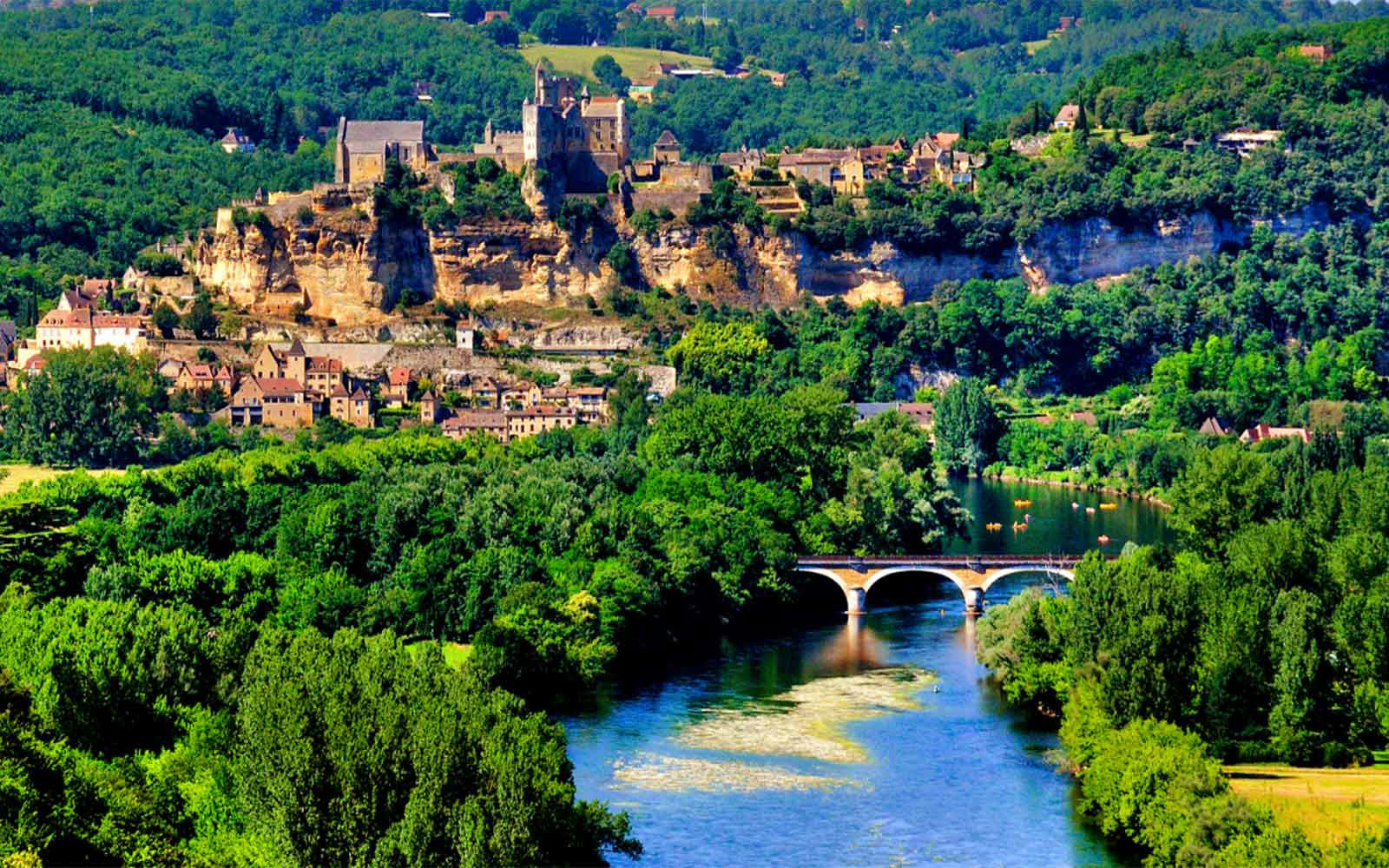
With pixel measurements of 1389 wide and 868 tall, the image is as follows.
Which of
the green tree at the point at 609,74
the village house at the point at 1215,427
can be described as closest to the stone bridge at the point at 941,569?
the village house at the point at 1215,427

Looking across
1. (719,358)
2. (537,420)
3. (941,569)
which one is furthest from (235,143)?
(941,569)

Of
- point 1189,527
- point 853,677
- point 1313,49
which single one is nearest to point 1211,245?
point 1313,49

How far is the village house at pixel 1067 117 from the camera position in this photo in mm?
111919

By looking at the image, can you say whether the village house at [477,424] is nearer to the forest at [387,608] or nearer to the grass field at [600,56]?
the forest at [387,608]

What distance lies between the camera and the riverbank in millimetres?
82562

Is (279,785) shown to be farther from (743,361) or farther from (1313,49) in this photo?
(1313,49)

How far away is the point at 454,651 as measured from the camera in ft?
169

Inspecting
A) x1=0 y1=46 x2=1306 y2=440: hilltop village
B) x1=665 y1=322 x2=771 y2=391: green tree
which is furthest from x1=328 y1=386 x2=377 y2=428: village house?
x1=665 y1=322 x2=771 y2=391: green tree

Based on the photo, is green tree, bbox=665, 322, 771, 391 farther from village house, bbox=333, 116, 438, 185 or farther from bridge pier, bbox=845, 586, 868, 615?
bridge pier, bbox=845, 586, 868, 615

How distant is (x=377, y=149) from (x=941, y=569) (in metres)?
42.9

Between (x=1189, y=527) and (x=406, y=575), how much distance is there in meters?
16.7

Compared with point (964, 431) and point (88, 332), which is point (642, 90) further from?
point (964, 431)

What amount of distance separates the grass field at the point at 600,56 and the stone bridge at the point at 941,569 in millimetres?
90625

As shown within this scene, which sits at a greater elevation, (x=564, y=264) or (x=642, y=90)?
(x=642, y=90)
